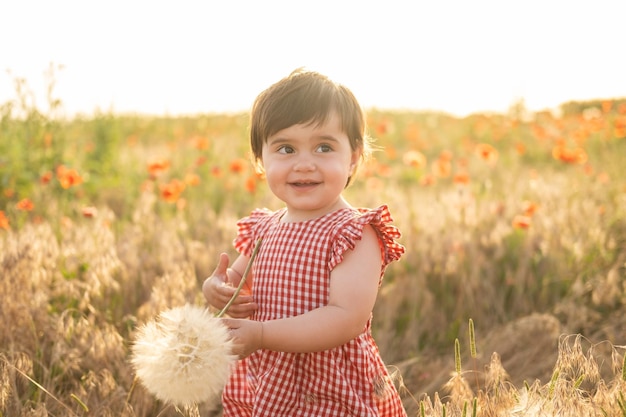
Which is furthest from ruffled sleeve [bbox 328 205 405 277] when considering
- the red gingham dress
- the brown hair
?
the brown hair

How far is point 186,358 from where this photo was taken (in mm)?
1587

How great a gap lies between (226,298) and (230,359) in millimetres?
543

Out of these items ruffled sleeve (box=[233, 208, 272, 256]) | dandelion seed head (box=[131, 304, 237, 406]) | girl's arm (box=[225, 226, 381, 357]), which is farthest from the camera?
ruffled sleeve (box=[233, 208, 272, 256])

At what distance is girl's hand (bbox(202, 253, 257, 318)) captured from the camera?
2129 millimetres

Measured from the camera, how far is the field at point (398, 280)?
7.40 ft

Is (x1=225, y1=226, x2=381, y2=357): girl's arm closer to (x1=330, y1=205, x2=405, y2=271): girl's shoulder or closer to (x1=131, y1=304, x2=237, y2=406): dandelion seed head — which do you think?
(x1=330, y1=205, x2=405, y2=271): girl's shoulder

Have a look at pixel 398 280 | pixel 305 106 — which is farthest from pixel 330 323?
pixel 398 280

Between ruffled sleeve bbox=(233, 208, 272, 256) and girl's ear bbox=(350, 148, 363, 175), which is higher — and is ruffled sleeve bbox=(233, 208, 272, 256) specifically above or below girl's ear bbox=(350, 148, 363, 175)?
below

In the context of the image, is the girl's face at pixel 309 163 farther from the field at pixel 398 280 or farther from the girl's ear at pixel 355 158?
the field at pixel 398 280

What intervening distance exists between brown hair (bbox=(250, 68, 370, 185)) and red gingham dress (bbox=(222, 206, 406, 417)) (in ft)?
0.95

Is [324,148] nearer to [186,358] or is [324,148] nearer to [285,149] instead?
[285,149]

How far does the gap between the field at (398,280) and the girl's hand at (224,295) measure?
1.25 feet

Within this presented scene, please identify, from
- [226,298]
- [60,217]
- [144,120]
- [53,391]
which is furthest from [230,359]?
[144,120]

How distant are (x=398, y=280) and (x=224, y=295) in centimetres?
154
